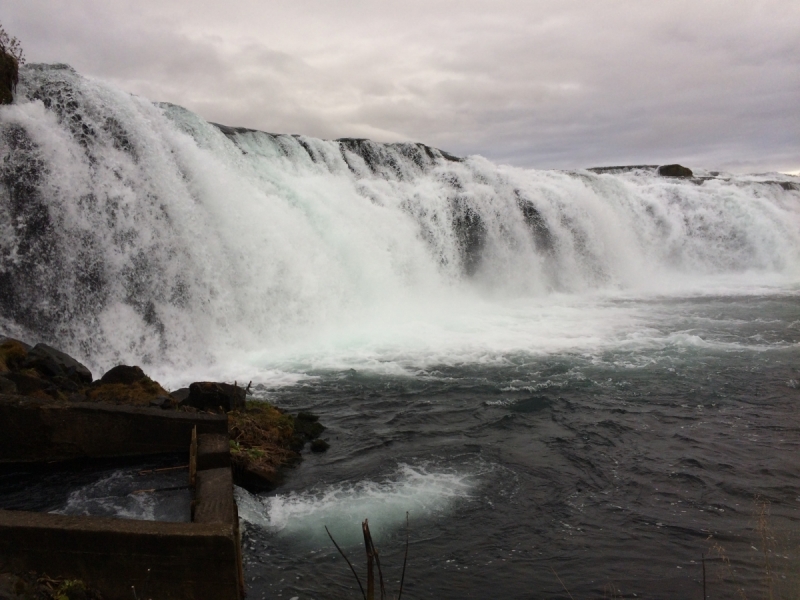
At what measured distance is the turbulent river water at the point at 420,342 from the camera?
6.08 meters

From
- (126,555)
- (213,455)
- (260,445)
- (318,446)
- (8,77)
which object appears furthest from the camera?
(8,77)

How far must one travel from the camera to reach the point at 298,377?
1161 centimetres

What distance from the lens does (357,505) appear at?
267 inches

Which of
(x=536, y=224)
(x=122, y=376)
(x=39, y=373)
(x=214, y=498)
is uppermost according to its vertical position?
(x=536, y=224)

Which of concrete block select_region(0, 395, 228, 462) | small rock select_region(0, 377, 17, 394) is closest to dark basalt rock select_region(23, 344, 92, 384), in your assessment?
small rock select_region(0, 377, 17, 394)

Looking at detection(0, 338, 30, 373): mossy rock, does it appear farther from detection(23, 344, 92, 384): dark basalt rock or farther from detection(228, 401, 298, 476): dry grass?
detection(228, 401, 298, 476): dry grass

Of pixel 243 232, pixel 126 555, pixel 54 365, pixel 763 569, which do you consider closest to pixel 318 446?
pixel 54 365

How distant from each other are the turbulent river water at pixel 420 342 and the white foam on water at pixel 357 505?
3 cm

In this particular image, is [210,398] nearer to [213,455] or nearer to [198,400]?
[198,400]

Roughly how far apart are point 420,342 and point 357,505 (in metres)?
7.84

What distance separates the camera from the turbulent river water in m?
6.08

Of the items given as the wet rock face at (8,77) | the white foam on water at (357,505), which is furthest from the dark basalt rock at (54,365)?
the wet rock face at (8,77)

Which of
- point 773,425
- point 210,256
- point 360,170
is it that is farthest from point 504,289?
point 773,425

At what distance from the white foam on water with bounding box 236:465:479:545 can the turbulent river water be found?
30 mm
